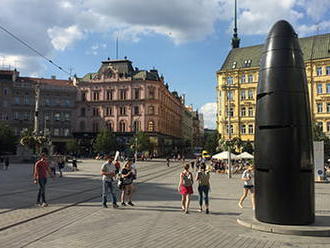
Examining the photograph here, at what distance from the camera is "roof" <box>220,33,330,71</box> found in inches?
2303

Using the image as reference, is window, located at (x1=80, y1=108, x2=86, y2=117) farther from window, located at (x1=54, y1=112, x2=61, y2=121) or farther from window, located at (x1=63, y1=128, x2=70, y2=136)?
window, located at (x1=54, y1=112, x2=61, y2=121)

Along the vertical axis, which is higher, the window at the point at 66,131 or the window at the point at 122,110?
the window at the point at 122,110

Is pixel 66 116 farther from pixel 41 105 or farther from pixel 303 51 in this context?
pixel 303 51

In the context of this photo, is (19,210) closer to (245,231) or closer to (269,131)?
(245,231)

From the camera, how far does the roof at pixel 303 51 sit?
2303 inches

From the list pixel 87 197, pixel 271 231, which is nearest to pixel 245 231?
pixel 271 231

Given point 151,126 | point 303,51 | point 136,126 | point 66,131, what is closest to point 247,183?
point 303,51

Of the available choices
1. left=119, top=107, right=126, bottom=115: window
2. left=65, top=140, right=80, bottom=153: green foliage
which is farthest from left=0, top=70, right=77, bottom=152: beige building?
left=119, top=107, right=126, bottom=115: window

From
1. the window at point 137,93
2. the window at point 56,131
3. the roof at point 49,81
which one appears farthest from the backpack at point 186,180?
the roof at point 49,81

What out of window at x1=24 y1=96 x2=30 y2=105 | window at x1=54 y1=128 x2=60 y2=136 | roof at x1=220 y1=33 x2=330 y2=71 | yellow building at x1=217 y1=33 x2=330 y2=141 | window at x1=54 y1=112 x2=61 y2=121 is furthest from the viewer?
window at x1=54 y1=112 x2=61 y2=121

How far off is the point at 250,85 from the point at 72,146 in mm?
36705

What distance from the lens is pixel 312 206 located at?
8.98m

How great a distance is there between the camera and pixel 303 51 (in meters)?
59.8

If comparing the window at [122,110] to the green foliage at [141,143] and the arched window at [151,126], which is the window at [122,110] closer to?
the arched window at [151,126]
